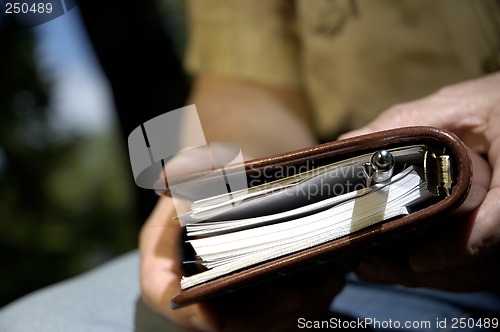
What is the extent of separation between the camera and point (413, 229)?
0.40 metres

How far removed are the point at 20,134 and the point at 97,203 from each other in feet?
1.37

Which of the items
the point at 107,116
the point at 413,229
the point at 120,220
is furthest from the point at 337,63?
the point at 120,220

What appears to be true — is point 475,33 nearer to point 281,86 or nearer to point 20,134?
point 281,86

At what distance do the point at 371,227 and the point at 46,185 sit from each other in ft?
5.11

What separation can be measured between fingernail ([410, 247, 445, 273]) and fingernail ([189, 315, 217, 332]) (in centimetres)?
22

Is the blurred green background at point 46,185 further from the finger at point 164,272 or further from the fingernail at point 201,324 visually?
the fingernail at point 201,324

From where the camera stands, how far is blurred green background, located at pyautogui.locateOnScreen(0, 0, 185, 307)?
61.6 inches

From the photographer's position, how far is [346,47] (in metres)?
0.82

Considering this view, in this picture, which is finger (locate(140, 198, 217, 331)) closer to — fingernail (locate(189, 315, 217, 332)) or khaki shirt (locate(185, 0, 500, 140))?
fingernail (locate(189, 315, 217, 332))

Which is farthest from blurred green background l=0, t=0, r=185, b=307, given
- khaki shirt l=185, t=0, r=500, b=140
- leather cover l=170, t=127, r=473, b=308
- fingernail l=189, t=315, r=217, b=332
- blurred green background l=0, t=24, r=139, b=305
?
leather cover l=170, t=127, r=473, b=308

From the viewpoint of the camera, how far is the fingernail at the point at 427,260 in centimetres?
48

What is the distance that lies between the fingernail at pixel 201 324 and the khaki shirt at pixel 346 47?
0.46m

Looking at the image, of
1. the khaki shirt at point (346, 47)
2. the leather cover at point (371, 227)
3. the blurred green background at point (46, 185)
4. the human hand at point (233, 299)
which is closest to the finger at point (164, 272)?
the human hand at point (233, 299)

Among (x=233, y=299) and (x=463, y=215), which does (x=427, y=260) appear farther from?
(x=233, y=299)
